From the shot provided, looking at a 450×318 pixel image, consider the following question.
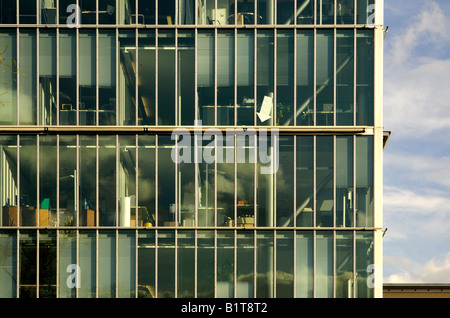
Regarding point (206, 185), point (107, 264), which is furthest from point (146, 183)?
point (107, 264)

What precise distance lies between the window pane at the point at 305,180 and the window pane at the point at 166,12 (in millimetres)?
6652

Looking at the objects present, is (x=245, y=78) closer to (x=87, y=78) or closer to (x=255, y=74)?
(x=255, y=74)

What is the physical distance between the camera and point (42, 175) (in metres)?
25.4

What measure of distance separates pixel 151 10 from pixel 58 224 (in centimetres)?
882

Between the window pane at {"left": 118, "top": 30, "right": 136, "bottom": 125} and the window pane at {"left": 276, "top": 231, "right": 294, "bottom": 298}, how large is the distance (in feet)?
23.3

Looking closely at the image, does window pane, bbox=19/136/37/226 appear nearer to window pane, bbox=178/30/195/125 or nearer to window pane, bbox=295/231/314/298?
window pane, bbox=178/30/195/125

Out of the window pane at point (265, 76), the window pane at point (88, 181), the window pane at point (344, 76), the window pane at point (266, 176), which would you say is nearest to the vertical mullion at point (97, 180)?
the window pane at point (88, 181)

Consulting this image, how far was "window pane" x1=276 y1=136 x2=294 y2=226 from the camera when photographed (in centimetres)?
2523

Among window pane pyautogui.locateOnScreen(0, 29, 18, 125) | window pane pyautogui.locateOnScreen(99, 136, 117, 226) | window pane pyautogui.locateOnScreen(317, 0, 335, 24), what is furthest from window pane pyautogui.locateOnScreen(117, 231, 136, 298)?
window pane pyautogui.locateOnScreen(317, 0, 335, 24)

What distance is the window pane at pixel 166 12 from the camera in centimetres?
2592

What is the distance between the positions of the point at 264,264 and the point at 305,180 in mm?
3472

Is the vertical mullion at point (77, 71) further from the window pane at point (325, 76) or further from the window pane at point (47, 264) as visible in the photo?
the window pane at point (325, 76)

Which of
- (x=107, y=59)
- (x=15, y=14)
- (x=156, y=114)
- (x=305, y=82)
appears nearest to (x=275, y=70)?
(x=305, y=82)

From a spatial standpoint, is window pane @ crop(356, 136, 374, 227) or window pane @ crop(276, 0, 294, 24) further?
window pane @ crop(276, 0, 294, 24)
